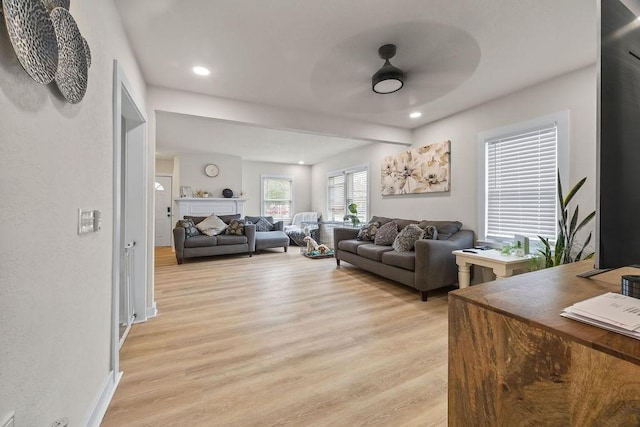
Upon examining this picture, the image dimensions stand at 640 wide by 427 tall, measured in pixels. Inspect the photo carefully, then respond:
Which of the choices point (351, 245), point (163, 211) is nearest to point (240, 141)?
point (351, 245)

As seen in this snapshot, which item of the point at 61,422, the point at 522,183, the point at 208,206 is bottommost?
the point at 61,422

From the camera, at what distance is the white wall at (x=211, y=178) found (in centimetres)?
659

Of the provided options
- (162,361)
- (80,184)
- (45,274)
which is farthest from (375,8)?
(162,361)

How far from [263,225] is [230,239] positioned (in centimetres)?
126

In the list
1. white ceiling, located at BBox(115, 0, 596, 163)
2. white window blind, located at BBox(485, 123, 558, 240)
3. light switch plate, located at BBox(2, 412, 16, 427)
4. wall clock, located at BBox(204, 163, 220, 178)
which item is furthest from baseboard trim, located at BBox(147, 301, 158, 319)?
wall clock, located at BBox(204, 163, 220, 178)

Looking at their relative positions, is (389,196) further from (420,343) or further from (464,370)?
(464,370)

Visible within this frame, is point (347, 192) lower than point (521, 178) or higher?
higher

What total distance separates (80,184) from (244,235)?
4.46 metres

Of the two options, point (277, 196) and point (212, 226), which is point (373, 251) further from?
point (277, 196)

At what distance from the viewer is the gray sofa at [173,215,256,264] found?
4.81 metres

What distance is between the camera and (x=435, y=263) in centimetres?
300

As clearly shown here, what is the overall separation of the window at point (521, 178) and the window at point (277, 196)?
5.60 m

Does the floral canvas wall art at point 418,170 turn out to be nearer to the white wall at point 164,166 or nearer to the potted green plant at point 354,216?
the potted green plant at point 354,216

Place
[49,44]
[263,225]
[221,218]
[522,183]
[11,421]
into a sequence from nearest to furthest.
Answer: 1. [11,421]
2. [49,44]
3. [522,183]
4. [221,218]
5. [263,225]
